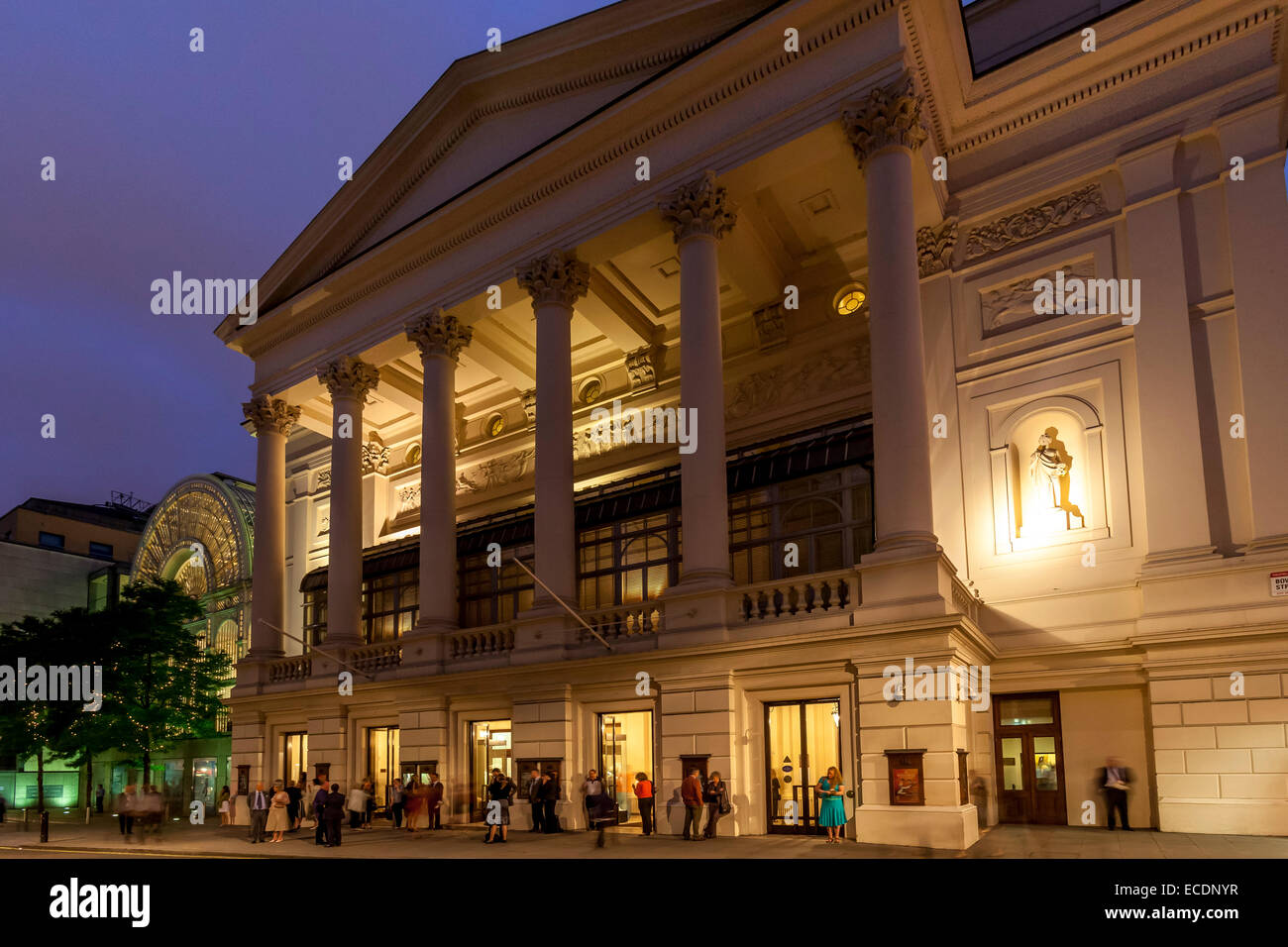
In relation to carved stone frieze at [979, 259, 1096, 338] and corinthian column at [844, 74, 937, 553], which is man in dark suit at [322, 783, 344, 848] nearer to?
corinthian column at [844, 74, 937, 553]

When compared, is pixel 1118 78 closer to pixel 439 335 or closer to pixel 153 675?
pixel 439 335

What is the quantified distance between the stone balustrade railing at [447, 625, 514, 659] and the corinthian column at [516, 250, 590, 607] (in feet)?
6.00

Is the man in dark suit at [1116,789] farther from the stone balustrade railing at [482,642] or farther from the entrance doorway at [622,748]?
the stone balustrade railing at [482,642]

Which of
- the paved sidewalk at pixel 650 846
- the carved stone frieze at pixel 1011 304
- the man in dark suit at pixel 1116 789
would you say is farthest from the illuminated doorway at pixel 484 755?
the carved stone frieze at pixel 1011 304

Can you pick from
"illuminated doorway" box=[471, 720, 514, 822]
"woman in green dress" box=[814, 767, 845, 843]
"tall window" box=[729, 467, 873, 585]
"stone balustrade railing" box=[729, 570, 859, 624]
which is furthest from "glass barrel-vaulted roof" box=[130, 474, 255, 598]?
"woman in green dress" box=[814, 767, 845, 843]

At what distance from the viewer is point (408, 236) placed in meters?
33.2

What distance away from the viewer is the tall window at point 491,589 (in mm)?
35031

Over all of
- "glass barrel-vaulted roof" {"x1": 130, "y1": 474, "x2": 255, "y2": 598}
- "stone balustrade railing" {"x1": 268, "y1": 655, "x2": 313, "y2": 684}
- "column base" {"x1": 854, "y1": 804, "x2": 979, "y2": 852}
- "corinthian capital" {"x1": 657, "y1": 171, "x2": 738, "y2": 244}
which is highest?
"corinthian capital" {"x1": 657, "y1": 171, "x2": 738, "y2": 244}

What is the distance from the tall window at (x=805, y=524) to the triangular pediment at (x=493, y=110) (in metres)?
11.8

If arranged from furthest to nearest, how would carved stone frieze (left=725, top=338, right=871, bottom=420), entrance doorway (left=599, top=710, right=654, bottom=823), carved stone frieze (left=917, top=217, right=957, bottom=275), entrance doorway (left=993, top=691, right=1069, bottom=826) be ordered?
carved stone frieze (left=725, top=338, right=871, bottom=420) < carved stone frieze (left=917, top=217, right=957, bottom=275) < entrance doorway (left=599, top=710, right=654, bottom=823) < entrance doorway (left=993, top=691, right=1069, bottom=826)

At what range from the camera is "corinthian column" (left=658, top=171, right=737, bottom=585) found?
2405 cm

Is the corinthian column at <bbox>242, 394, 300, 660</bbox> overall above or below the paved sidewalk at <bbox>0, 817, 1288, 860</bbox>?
above

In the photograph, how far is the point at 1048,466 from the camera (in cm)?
2427
